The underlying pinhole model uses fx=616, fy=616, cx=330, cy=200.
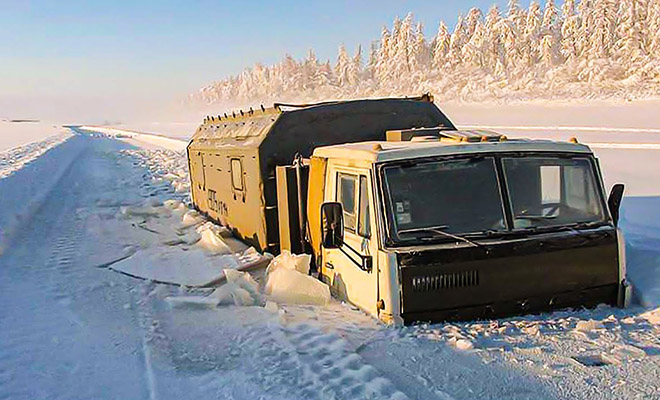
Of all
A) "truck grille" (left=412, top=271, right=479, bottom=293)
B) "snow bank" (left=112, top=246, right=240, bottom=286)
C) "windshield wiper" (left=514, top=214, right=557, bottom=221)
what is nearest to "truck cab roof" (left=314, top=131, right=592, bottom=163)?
"windshield wiper" (left=514, top=214, right=557, bottom=221)

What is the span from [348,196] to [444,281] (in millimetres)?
1336

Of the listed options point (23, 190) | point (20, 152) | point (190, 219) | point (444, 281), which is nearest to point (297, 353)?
point (444, 281)

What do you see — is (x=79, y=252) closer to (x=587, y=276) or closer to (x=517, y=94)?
(x=587, y=276)

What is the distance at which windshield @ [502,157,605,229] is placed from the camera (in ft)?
17.5

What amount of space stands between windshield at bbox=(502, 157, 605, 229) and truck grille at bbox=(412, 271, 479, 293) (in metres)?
0.61

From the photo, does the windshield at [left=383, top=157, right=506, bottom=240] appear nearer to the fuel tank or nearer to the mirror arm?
the fuel tank

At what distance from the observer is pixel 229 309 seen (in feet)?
20.5

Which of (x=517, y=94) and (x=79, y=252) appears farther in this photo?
(x=517, y=94)

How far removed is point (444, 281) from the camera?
199 inches

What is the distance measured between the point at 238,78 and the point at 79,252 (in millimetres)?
163569

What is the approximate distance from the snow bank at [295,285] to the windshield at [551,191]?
2048 mm

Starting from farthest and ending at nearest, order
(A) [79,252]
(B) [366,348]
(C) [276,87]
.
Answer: (C) [276,87]
(A) [79,252]
(B) [366,348]

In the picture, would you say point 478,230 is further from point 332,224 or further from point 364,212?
point 332,224

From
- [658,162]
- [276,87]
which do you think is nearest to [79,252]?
[658,162]
